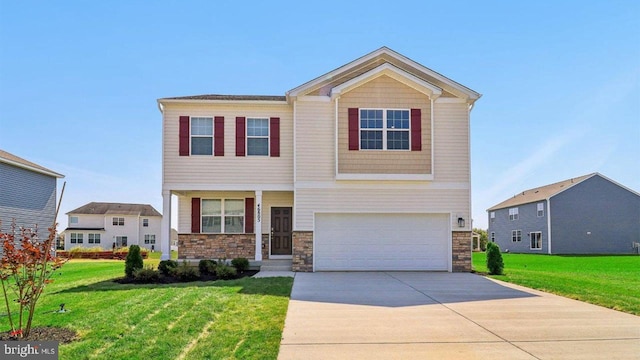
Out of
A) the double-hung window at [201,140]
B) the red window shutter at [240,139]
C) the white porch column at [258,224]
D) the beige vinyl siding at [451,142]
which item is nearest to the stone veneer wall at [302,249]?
the white porch column at [258,224]

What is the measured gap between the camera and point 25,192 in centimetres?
2316

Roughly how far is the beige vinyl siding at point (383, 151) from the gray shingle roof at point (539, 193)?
24879mm

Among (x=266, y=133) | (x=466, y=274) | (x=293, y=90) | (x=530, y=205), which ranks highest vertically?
(x=293, y=90)

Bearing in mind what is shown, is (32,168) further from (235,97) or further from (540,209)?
(540,209)

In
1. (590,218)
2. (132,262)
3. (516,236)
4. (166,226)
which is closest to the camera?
(132,262)

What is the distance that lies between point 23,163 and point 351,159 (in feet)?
55.3

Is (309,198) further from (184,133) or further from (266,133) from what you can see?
(184,133)

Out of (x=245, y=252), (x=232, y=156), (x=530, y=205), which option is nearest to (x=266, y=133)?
(x=232, y=156)

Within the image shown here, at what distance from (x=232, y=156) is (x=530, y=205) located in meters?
30.9

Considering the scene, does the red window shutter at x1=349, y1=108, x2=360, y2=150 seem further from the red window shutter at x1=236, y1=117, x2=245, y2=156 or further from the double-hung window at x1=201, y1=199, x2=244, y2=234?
the double-hung window at x1=201, y1=199, x2=244, y2=234

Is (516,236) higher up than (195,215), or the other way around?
(195,215)

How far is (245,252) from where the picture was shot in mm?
17156

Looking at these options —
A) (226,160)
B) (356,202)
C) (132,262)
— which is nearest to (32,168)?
(226,160)

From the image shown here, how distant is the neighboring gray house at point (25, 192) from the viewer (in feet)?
70.3
